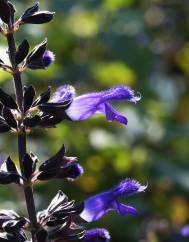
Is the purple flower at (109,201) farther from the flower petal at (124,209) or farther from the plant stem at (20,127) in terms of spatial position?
the plant stem at (20,127)

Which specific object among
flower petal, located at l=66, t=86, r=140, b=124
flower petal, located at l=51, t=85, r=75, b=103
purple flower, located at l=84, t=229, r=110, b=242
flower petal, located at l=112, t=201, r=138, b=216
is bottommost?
purple flower, located at l=84, t=229, r=110, b=242

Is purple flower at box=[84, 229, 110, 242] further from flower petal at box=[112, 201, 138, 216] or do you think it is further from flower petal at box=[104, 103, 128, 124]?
flower petal at box=[104, 103, 128, 124]

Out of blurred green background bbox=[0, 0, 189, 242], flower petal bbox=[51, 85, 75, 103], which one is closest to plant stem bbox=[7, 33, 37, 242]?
flower petal bbox=[51, 85, 75, 103]

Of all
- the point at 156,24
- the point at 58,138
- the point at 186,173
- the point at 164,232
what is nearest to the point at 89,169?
the point at 58,138

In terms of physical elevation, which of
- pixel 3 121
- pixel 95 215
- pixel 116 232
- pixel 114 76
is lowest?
pixel 116 232

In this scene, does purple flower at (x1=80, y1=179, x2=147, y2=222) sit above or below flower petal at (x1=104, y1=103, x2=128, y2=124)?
below

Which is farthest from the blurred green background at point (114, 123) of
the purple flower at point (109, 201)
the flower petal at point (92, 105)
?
the flower petal at point (92, 105)

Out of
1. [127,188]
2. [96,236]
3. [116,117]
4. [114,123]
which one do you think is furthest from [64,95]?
[114,123]

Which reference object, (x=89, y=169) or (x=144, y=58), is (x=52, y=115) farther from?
(x=144, y=58)
